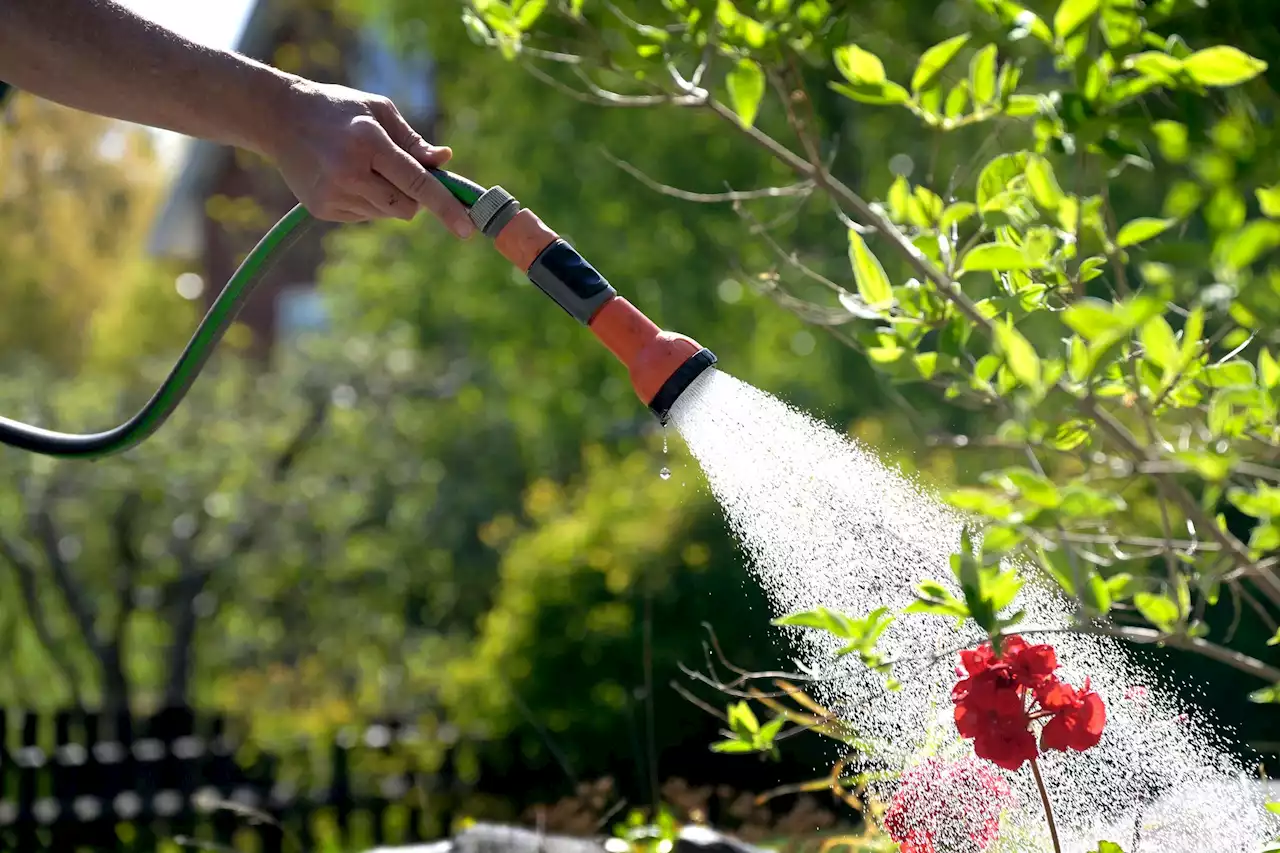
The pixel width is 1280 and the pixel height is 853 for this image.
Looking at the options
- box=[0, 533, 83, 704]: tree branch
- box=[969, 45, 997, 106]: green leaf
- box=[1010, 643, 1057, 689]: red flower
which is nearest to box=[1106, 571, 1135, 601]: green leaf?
box=[1010, 643, 1057, 689]: red flower

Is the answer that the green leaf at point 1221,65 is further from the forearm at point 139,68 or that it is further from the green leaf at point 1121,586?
the forearm at point 139,68

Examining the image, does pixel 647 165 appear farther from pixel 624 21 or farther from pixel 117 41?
pixel 117 41

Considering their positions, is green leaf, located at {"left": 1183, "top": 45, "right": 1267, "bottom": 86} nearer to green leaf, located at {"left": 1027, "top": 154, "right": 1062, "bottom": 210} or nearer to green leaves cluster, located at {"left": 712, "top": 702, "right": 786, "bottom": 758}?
green leaf, located at {"left": 1027, "top": 154, "right": 1062, "bottom": 210}

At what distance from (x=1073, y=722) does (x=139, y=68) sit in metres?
1.66

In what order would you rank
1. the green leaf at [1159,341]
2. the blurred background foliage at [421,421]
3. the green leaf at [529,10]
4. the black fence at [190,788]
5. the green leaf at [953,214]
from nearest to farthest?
1. the green leaf at [1159,341]
2. the green leaf at [953,214]
3. the green leaf at [529,10]
4. the black fence at [190,788]
5. the blurred background foliage at [421,421]

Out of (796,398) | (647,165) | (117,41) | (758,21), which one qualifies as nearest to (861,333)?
(758,21)

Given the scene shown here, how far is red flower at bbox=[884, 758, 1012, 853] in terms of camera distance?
2217mm

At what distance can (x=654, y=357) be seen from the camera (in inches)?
73.8

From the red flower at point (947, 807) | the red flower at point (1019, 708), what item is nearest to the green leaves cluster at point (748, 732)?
the red flower at point (947, 807)

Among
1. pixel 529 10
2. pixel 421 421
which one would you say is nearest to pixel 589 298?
pixel 529 10

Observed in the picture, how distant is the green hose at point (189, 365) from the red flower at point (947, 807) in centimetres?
136

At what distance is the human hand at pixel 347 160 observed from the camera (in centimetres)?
198

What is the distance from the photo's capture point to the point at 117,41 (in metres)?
2.06

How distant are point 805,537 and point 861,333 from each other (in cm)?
43
